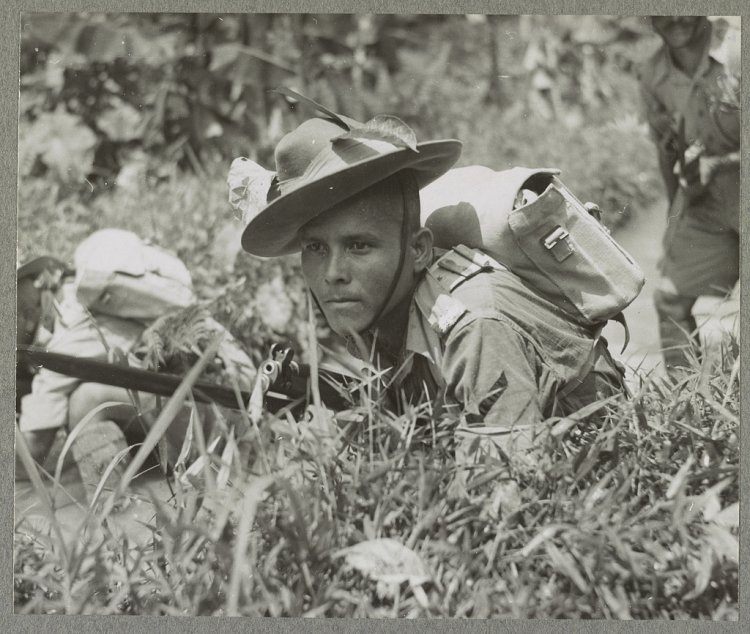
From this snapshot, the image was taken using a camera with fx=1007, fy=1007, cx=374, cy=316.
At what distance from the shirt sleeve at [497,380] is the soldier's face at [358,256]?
0.15 meters

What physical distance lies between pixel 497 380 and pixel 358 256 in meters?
0.28

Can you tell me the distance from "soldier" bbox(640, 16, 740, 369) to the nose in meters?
0.59

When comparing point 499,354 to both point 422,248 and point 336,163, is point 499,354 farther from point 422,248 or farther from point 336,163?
point 336,163

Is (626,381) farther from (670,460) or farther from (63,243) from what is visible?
(63,243)

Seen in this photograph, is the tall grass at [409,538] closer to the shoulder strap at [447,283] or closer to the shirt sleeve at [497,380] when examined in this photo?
the shirt sleeve at [497,380]

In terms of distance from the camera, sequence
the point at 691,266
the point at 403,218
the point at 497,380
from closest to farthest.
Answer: the point at 497,380, the point at 403,218, the point at 691,266

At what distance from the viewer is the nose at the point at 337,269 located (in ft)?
4.92

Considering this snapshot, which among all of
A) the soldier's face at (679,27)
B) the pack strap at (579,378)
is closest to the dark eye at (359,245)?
the pack strap at (579,378)

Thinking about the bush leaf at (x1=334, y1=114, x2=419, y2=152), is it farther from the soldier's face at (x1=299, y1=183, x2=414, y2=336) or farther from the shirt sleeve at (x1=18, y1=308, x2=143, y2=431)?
the shirt sleeve at (x1=18, y1=308, x2=143, y2=431)

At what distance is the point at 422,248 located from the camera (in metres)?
1.56

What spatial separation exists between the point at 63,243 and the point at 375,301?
84 cm

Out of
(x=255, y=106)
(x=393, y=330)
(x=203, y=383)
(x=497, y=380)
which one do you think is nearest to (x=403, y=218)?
(x=393, y=330)

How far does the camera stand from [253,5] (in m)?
1.66

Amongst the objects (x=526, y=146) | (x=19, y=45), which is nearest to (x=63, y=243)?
(x=19, y=45)
